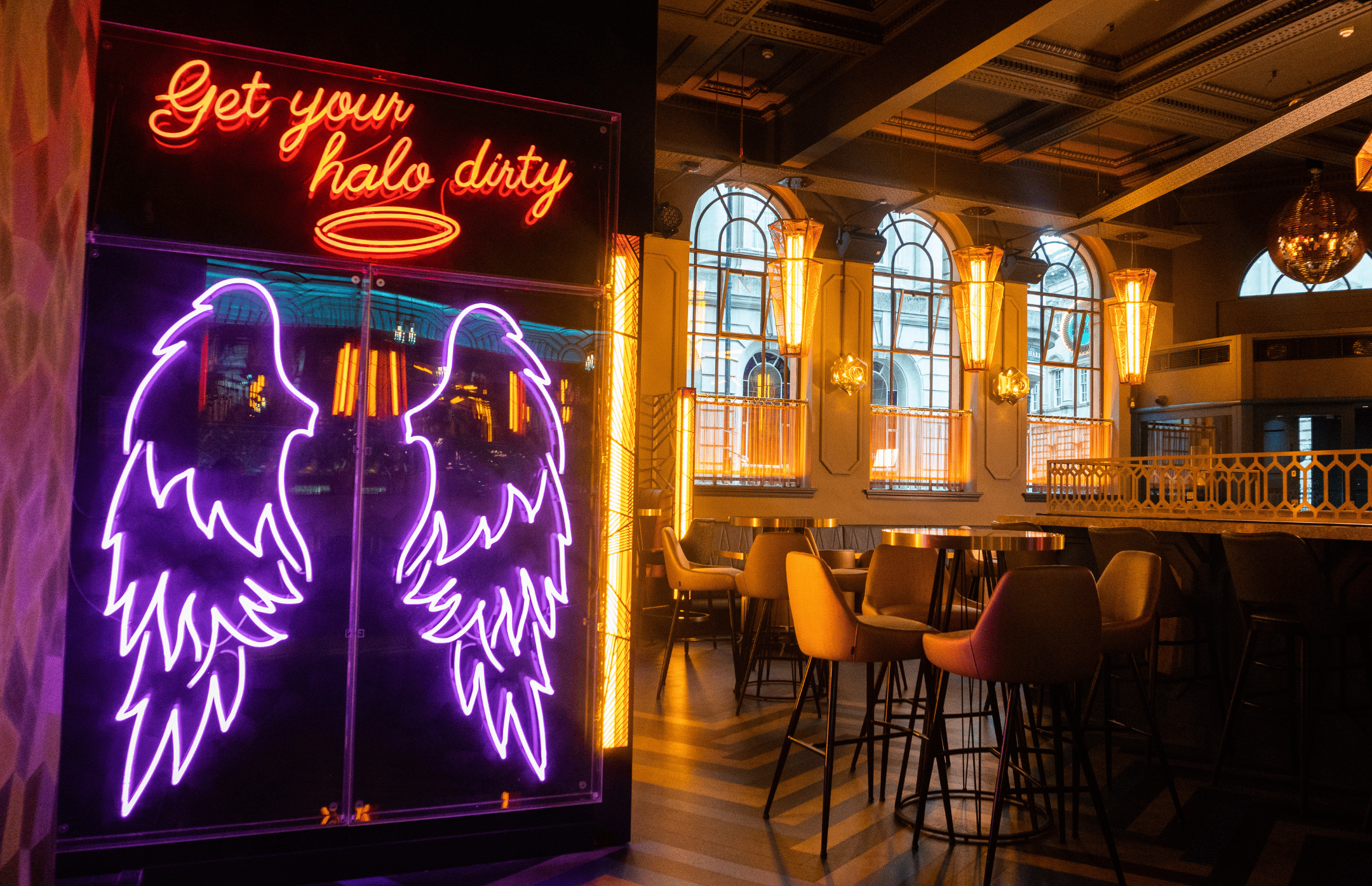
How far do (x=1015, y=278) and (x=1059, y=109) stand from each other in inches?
104

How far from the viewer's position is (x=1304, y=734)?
3.42m

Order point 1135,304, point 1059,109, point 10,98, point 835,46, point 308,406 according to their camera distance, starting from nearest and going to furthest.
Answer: point 10,98, point 308,406, point 1135,304, point 835,46, point 1059,109

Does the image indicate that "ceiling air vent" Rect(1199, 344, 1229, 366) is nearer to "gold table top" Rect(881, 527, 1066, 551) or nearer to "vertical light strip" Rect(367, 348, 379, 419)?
"gold table top" Rect(881, 527, 1066, 551)

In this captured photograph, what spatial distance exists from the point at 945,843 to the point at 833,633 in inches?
29.6

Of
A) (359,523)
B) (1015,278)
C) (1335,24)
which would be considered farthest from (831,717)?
(1015,278)

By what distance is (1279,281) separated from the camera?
434 inches

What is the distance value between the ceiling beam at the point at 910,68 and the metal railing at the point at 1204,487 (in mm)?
2919

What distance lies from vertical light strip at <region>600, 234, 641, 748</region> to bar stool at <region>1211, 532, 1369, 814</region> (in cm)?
245

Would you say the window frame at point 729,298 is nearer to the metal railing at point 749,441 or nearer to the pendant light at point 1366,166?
the metal railing at point 749,441

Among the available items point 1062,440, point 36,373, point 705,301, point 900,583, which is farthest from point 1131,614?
point 1062,440

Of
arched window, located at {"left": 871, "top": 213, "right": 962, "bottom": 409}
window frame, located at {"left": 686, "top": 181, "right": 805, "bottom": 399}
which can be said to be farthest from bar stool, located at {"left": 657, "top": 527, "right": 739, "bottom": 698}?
arched window, located at {"left": 871, "top": 213, "right": 962, "bottom": 409}

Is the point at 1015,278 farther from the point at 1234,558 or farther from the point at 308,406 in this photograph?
the point at 308,406

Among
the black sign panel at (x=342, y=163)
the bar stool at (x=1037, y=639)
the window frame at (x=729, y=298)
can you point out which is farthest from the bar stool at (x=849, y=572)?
the window frame at (x=729, y=298)

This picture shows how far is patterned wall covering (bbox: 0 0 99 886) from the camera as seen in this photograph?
0.65 metres
